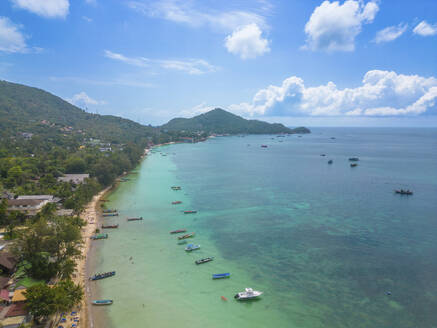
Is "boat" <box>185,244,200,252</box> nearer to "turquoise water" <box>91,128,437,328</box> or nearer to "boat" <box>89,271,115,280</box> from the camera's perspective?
"turquoise water" <box>91,128,437,328</box>

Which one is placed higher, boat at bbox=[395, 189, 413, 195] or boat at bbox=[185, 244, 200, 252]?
boat at bbox=[395, 189, 413, 195]

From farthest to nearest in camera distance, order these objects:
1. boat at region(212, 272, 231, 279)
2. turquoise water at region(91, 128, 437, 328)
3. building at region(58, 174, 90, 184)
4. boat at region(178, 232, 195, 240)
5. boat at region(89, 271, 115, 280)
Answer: building at region(58, 174, 90, 184) < boat at region(178, 232, 195, 240) < boat at region(212, 272, 231, 279) < boat at region(89, 271, 115, 280) < turquoise water at region(91, 128, 437, 328)

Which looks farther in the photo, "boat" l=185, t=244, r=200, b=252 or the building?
the building

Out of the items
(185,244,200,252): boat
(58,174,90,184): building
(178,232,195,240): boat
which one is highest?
(58,174,90,184): building

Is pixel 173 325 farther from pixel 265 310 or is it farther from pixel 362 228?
pixel 362 228

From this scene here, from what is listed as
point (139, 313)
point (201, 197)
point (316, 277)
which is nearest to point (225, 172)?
point (201, 197)

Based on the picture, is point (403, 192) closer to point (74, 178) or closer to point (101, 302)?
point (101, 302)

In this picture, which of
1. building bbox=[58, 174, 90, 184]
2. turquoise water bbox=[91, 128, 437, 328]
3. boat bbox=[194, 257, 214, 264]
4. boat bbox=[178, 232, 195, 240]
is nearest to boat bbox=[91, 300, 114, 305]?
turquoise water bbox=[91, 128, 437, 328]
